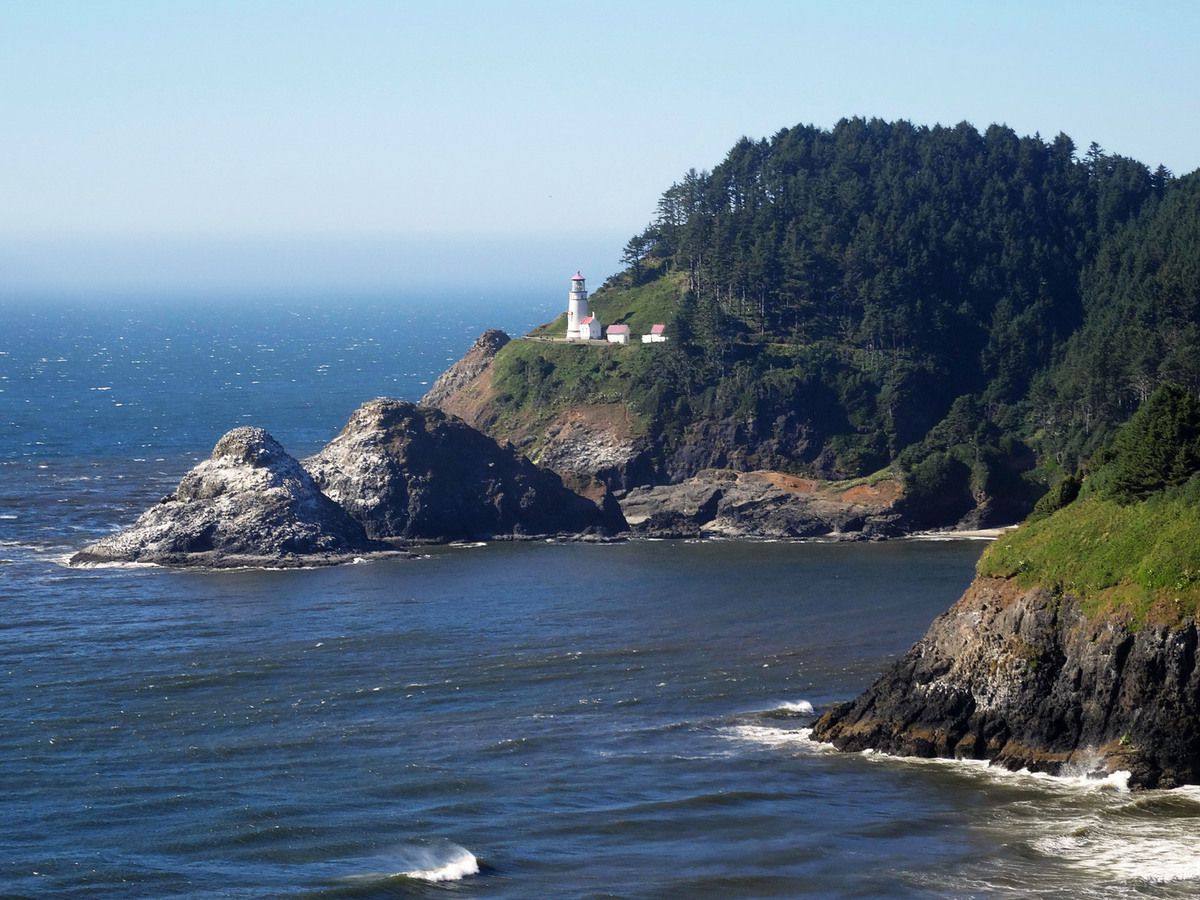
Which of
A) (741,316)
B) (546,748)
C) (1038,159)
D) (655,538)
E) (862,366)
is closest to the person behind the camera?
(546,748)

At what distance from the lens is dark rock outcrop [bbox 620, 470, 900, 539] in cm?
8869

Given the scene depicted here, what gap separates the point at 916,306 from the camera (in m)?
110

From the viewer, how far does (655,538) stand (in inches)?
3494

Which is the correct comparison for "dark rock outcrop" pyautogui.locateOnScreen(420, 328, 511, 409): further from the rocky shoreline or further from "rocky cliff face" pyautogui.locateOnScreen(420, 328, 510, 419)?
the rocky shoreline

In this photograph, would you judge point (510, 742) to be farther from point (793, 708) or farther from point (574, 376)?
point (574, 376)

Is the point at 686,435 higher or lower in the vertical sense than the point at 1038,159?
lower

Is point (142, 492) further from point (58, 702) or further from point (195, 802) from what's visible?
point (195, 802)

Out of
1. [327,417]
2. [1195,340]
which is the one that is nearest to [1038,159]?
[1195,340]

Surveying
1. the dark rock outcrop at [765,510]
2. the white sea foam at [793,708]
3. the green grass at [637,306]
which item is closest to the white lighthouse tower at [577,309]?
the green grass at [637,306]

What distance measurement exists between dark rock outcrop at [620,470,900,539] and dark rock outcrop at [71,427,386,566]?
1684 cm

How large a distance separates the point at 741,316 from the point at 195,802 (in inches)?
3001

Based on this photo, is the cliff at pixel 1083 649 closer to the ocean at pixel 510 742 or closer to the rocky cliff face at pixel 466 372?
the ocean at pixel 510 742

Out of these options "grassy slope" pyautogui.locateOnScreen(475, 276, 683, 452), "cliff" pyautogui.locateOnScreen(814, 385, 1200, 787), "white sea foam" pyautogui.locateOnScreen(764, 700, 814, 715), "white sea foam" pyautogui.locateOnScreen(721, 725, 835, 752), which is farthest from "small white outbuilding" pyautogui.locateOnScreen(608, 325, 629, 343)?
"white sea foam" pyautogui.locateOnScreen(721, 725, 835, 752)

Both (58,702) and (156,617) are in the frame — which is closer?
(58,702)
